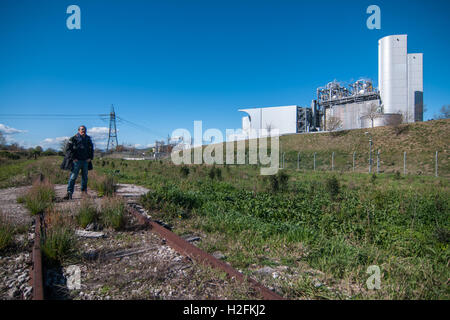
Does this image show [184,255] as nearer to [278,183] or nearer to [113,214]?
[113,214]

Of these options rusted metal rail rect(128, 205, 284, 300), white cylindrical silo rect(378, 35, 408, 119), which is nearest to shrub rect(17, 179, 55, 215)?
rusted metal rail rect(128, 205, 284, 300)

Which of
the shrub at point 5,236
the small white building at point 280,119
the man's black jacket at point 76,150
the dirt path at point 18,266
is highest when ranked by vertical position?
the small white building at point 280,119

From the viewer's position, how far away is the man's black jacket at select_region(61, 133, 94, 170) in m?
6.94

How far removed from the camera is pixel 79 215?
4.57 meters

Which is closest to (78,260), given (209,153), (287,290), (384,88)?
(287,290)

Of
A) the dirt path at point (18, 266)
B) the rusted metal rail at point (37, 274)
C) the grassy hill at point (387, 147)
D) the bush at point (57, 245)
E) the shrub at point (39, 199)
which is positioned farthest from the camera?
the grassy hill at point (387, 147)

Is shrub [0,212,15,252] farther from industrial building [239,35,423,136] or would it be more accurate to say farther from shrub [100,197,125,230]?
industrial building [239,35,423,136]

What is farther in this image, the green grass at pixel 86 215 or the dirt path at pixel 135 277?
the green grass at pixel 86 215

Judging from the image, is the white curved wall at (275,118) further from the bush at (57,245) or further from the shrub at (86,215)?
the bush at (57,245)

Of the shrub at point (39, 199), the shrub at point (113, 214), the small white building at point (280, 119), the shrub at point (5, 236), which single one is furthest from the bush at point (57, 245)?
the small white building at point (280, 119)

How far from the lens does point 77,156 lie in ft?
23.3

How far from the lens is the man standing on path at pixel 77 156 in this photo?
22.6ft
